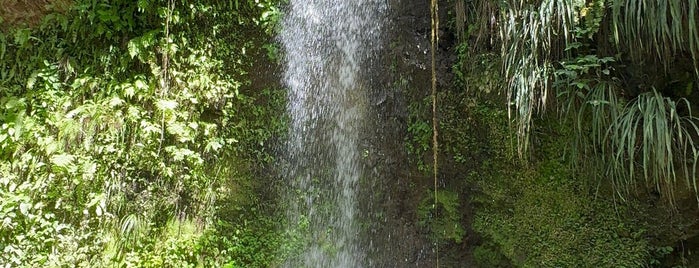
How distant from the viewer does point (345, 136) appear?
4.40 metres

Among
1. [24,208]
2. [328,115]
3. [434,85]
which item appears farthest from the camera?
[328,115]

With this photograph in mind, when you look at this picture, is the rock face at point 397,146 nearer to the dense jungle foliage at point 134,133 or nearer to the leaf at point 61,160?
the dense jungle foliage at point 134,133

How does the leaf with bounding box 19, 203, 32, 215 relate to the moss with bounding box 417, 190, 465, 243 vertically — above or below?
above

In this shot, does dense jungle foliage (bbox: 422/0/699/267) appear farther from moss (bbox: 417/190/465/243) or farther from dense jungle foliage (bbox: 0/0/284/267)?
dense jungle foliage (bbox: 0/0/284/267)

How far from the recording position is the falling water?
427 centimetres

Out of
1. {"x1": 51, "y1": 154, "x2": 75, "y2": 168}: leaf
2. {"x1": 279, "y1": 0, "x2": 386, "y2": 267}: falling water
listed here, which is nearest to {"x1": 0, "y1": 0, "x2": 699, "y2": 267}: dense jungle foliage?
{"x1": 51, "y1": 154, "x2": 75, "y2": 168}: leaf

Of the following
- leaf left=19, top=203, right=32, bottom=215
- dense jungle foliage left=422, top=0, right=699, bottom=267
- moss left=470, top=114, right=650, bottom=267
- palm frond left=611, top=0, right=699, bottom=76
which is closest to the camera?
palm frond left=611, top=0, right=699, bottom=76

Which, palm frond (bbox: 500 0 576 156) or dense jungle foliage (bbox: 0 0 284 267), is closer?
palm frond (bbox: 500 0 576 156)

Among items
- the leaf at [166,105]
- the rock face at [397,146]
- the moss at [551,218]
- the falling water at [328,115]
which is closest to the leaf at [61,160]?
the leaf at [166,105]

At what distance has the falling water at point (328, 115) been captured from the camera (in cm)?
427

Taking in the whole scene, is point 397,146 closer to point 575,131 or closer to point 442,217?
point 442,217

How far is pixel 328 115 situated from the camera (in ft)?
14.6

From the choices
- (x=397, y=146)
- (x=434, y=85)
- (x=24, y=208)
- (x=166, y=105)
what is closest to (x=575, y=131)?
(x=434, y=85)

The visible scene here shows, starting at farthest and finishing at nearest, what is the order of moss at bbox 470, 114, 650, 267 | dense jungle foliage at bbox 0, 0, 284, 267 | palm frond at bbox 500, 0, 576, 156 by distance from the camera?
dense jungle foliage at bbox 0, 0, 284, 267 → moss at bbox 470, 114, 650, 267 → palm frond at bbox 500, 0, 576, 156
